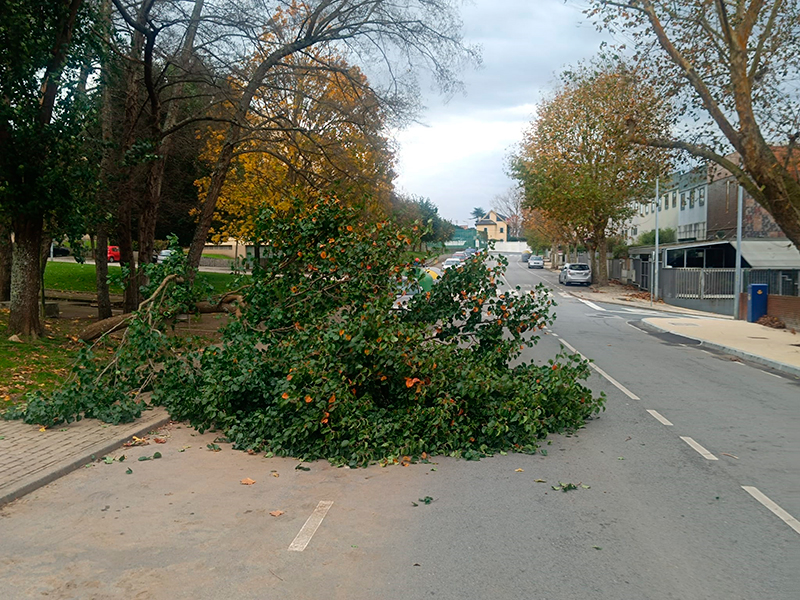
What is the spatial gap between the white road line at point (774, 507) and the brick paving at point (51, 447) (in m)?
6.28

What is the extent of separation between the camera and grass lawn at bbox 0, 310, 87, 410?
1057 centimetres

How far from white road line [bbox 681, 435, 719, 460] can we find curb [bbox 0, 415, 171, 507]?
627 centimetres

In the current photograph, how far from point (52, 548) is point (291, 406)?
10.0 ft

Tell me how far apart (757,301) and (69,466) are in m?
25.2

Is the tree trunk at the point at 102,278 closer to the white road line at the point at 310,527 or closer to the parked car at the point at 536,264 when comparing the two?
the white road line at the point at 310,527

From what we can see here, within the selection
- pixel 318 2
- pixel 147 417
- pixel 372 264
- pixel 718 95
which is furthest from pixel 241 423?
pixel 718 95

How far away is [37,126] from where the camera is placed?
43.6ft

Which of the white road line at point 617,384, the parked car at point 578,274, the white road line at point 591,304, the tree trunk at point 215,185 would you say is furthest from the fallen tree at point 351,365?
the parked car at point 578,274

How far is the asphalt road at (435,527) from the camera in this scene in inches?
179

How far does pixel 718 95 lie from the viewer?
1900 centimetres

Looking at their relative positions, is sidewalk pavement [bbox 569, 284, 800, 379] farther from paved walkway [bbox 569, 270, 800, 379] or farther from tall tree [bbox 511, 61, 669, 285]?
tall tree [bbox 511, 61, 669, 285]

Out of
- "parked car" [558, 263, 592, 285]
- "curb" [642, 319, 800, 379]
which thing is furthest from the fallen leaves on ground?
"parked car" [558, 263, 592, 285]

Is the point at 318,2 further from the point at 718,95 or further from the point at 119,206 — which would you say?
the point at 718,95

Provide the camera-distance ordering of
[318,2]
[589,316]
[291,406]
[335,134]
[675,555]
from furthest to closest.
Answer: [589,316] < [335,134] < [318,2] < [291,406] < [675,555]
